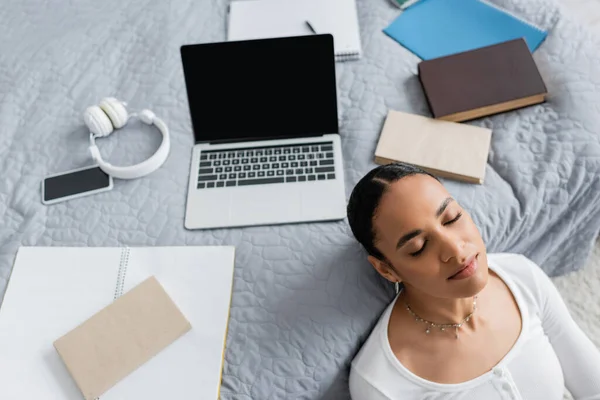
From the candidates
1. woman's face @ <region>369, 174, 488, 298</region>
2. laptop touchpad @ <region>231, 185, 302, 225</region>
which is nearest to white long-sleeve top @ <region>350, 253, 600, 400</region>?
woman's face @ <region>369, 174, 488, 298</region>

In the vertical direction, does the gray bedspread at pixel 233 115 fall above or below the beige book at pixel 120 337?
above

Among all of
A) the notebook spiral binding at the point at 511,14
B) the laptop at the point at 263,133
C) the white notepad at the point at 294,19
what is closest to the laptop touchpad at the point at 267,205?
the laptop at the point at 263,133

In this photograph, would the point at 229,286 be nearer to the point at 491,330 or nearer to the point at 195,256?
the point at 195,256

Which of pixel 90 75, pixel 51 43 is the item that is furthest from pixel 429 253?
pixel 51 43

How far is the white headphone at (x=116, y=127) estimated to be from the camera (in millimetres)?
1108

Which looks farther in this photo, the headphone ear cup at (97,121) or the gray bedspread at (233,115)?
the headphone ear cup at (97,121)

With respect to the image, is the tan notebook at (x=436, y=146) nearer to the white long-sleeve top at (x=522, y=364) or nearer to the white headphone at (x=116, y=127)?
the white long-sleeve top at (x=522, y=364)

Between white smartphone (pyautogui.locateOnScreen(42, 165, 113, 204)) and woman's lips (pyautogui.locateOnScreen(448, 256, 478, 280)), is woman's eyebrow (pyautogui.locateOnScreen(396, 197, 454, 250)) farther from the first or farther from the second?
white smartphone (pyautogui.locateOnScreen(42, 165, 113, 204))

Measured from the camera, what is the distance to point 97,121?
3.75 ft

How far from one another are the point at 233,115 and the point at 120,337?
1.50ft

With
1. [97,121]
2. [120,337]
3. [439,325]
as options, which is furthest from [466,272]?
[97,121]

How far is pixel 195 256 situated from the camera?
1022 mm

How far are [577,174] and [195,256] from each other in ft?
2.36

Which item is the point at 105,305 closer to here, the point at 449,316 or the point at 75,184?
the point at 75,184
